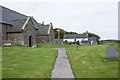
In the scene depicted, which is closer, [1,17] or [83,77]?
[83,77]

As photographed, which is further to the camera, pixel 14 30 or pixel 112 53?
pixel 14 30

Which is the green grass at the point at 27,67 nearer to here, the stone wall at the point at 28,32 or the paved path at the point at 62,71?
the paved path at the point at 62,71

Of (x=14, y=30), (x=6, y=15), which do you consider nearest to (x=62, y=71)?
(x=14, y=30)

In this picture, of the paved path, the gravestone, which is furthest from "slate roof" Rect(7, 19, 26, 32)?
the gravestone

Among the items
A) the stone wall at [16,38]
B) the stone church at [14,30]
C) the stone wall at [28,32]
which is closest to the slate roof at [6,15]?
the stone church at [14,30]

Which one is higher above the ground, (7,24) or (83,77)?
(7,24)

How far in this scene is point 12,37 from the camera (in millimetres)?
40125

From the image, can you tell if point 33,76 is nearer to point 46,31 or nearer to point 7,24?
point 7,24

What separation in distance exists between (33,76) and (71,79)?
2.58 meters

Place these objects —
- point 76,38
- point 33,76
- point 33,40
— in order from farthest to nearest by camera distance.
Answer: point 76,38 → point 33,40 → point 33,76

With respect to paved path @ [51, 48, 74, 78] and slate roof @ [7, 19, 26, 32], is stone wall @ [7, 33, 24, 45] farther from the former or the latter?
paved path @ [51, 48, 74, 78]

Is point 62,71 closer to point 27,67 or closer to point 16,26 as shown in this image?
point 27,67

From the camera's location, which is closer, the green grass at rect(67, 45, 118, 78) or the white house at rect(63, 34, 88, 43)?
the green grass at rect(67, 45, 118, 78)

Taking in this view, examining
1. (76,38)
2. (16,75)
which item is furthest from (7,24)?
(76,38)
